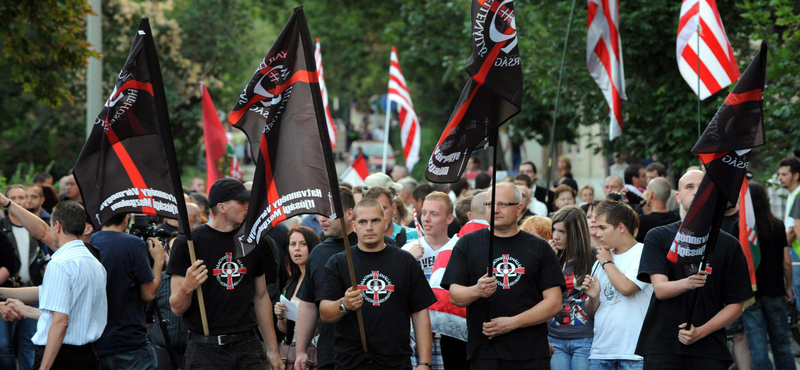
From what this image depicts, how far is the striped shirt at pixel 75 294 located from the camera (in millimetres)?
6371

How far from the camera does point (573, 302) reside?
7.30 metres

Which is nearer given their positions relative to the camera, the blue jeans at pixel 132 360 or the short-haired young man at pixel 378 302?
the short-haired young man at pixel 378 302

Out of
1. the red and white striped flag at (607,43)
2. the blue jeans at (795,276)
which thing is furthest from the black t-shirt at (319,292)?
the red and white striped flag at (607,43)

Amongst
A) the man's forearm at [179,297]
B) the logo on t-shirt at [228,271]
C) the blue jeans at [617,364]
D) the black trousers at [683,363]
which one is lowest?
the blue jeans at [617,364]

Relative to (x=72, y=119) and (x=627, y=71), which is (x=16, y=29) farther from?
(x=72, y=119)

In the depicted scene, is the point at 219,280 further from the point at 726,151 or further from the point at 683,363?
the point at 726,151

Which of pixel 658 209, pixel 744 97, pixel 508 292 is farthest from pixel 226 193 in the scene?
pixel 658 209

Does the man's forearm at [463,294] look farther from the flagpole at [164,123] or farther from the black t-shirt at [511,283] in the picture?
the flagpole at [164,123]

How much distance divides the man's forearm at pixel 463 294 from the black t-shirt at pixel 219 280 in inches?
55.0

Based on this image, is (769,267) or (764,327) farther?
(764,327)

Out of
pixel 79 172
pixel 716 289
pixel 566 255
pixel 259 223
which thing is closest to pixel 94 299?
pixel 79 172

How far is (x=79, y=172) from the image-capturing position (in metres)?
6.41

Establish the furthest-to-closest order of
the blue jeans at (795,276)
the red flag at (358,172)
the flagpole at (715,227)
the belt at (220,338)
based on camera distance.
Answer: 1. the red flag at (358,172)
2. the blue jeans at (795,276)
3. the belt at (220,338)
4. the flagpole at (715,227)

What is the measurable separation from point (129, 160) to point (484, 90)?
2354 mm
